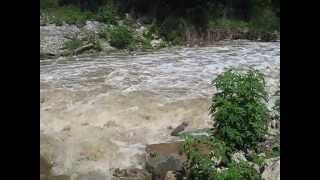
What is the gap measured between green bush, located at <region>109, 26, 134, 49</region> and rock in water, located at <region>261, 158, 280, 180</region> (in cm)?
157

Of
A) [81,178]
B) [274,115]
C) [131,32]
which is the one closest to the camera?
[81,178]

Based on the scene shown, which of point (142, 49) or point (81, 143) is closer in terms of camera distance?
point (81, 143)

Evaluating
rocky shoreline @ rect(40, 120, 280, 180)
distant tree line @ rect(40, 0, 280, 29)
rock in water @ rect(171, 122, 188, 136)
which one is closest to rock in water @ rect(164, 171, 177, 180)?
rocky shoreline @ rect(40, 120, 280, 180)

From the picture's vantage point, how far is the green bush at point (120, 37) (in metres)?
4.71

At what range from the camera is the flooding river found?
4.18 meters

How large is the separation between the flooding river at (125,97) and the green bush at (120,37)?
10cm

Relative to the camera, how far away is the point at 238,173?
3980 millimetres

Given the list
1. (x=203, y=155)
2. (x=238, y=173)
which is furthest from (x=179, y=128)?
(x=238, y=173)

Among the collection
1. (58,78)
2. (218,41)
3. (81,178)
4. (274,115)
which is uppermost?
(218,41)
